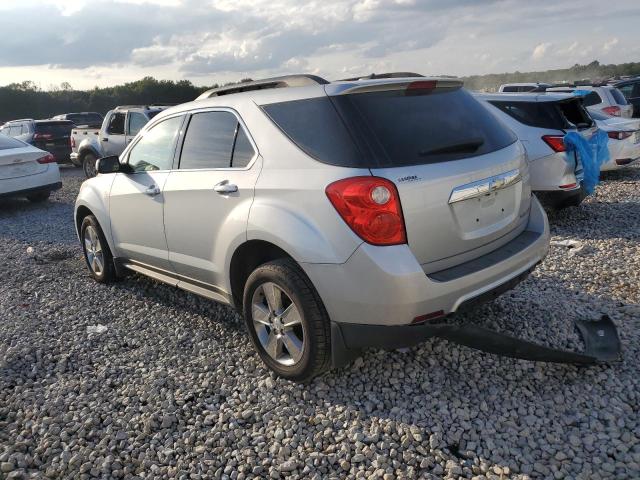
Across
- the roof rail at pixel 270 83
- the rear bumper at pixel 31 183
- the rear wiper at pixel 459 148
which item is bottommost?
the rear bumper at pixel 31 183

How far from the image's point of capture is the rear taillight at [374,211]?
285 centimetres

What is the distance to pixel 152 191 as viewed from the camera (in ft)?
14.3

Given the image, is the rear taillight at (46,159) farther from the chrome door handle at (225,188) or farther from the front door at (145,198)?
the chrome door handle at (225,188)

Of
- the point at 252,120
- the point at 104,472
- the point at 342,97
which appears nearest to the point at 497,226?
the point at 342,97

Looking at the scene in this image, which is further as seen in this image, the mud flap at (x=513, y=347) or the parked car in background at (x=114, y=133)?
the parked car in background at (x=114, y=133)

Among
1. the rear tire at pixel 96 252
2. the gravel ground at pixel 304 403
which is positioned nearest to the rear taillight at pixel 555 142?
the gravel ground at pixel 304 403

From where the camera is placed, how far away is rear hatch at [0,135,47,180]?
998 centimetres

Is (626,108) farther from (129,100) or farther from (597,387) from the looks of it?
(129,100)

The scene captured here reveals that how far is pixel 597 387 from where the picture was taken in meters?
3.17

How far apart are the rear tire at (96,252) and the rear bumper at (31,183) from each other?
5.26m

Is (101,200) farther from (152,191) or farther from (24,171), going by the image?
(24,171)

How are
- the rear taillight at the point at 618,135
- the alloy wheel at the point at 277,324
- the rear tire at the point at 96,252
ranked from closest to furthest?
the alloy wheel at the point at 277,324 < the rear tire at the point at 96,252 < the rear taillight at the point at 618,135

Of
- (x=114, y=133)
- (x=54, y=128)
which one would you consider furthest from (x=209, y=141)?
(x=54, y=128)

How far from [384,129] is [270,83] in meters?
1.11
